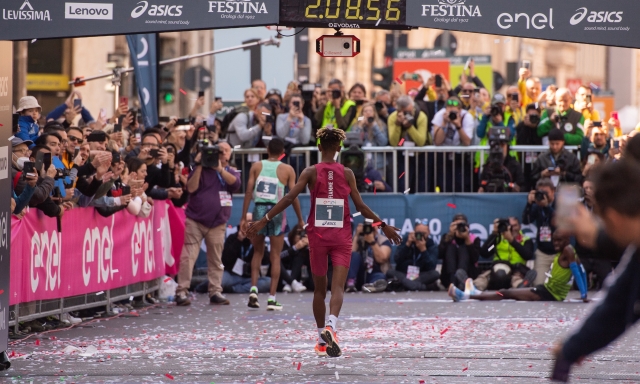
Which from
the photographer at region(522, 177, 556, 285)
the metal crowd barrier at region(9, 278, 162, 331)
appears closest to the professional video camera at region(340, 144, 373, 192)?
the photographer at region(522, 177, 556, 285)

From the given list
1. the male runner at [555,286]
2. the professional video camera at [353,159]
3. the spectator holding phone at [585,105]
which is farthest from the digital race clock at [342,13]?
the spectator holding phone at [585,105]

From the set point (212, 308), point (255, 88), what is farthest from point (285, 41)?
point (212, 308)

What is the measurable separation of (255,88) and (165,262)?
3.80 m

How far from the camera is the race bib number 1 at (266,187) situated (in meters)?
15.7

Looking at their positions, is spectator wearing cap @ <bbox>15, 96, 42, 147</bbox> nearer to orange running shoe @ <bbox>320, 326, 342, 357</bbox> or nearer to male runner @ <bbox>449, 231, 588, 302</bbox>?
orange running shoe @ <bbox>320, 326, 342, 357</bbox>

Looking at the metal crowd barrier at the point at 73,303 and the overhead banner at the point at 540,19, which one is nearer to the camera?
the metal crowd barrier at the point at 73,303

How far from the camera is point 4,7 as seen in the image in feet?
43.5

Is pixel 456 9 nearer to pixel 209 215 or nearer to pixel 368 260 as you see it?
pixel 209 215

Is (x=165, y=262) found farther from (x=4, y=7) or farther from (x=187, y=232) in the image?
(x=4, y=7)

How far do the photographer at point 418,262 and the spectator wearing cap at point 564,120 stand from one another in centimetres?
273

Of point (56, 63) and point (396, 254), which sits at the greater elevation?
point (56, 63)

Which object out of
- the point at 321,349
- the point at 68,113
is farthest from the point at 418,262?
the point at 321,349

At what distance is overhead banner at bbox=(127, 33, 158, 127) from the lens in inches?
734

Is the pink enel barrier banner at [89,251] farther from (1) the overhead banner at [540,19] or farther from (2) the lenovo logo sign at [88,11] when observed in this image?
(1) the overhead banner at [540,19]
